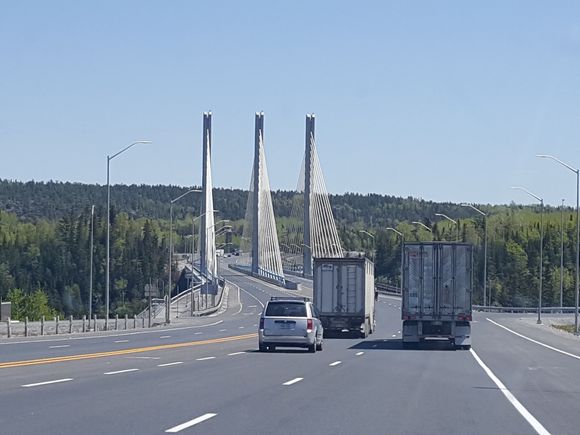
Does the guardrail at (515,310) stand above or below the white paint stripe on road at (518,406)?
below

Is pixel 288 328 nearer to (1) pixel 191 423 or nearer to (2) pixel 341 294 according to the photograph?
(2) pixel 341 294

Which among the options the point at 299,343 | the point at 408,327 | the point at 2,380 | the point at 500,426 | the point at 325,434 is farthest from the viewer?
the point at 408,327

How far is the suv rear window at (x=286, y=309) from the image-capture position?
3553 centimetres

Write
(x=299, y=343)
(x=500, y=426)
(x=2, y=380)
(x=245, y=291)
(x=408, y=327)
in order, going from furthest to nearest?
1. (x=245, y=291)
2. (x=408, y=327)
3. (x=299, y=343)
4. (x=2, y=380)
5. (x=500, y=426)

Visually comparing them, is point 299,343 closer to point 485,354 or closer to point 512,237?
point 485,354

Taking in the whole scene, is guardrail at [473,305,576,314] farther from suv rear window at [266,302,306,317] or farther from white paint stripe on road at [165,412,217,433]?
white paint stripe on road at [165,412,217,433]

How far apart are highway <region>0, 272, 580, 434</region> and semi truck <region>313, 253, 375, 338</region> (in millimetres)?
12343

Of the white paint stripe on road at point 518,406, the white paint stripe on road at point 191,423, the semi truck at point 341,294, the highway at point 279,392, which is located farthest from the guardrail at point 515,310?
the white paint stripe on road at point 191,423

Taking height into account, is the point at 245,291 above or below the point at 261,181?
below

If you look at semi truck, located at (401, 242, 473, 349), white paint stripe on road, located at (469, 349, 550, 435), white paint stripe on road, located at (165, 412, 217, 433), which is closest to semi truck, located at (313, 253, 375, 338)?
semi truck, located at (401, 242, 473, 349)

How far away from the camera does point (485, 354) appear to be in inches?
1471

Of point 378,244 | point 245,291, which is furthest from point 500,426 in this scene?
point 378,244

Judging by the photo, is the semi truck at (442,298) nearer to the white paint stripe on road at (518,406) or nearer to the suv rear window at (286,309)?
the suv rear window at (286,309)

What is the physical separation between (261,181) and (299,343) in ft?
252
